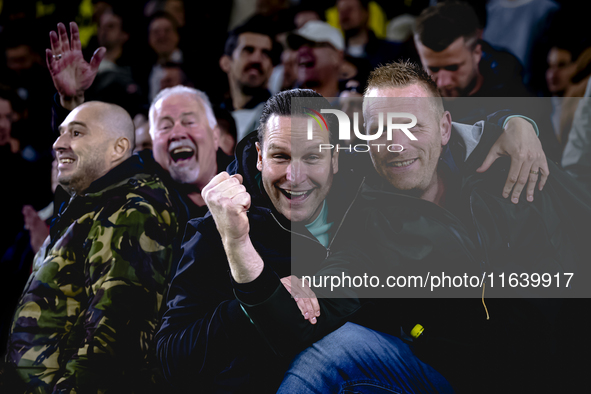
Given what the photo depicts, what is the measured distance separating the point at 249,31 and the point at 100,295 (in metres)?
1.84

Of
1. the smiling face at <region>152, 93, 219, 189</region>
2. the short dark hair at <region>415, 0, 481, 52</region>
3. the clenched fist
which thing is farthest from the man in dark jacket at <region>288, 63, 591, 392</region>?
the smiling face at <region>152, 93, 219, 189</region>

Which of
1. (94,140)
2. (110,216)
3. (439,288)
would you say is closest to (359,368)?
(439,288)

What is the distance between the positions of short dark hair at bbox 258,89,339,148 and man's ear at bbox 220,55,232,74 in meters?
1.00

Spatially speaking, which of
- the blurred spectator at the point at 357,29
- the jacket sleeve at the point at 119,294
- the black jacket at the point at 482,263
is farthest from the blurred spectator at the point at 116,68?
the black jacket at the point at 482,263

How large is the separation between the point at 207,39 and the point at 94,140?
128cm

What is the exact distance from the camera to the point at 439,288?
2088 millimetres

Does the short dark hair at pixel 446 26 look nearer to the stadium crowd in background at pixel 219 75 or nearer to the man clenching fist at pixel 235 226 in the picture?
the stadium crowd in background at pixel 219 75

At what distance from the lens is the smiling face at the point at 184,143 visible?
98.4 inches

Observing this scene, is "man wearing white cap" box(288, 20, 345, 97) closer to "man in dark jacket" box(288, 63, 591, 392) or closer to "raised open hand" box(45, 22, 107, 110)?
"man in dark jacket" box(288, 63, 591, 392)

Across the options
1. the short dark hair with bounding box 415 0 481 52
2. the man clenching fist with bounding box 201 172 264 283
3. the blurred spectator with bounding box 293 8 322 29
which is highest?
the blurred spectator with bounding box 293 8 322 29

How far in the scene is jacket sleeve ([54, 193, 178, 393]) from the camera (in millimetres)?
2021

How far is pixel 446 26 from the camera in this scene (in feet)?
8.80

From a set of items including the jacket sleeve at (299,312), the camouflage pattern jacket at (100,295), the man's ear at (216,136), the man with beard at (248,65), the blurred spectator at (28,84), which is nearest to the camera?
the jacket sleeve at (299,312)

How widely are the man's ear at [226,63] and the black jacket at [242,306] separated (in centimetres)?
108
